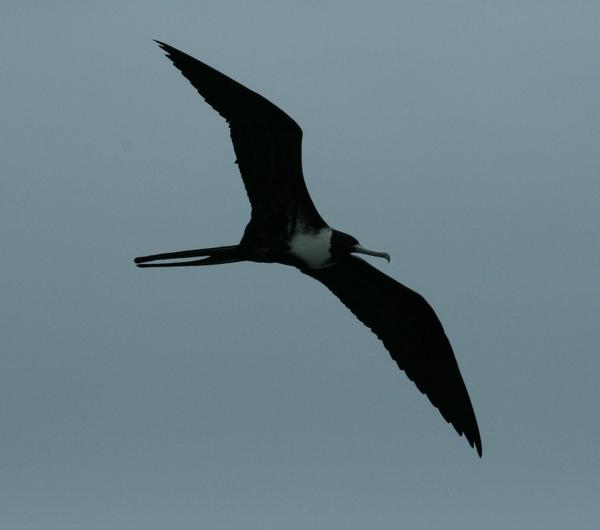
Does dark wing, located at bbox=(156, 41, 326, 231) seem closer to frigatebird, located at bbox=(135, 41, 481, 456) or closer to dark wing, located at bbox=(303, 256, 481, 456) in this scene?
frigatebird, located at bbox=(135, 41, 481, 456)

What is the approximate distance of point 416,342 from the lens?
364 inches

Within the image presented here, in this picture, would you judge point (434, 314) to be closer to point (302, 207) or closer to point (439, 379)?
point (439, 379)

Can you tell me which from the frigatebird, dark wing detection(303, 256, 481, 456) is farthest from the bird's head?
dark wing detection(303, 256, 481, 456)

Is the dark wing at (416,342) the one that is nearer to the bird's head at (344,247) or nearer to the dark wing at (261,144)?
the bird's head at (344,247)

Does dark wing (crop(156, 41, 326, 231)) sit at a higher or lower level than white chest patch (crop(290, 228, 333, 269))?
higher

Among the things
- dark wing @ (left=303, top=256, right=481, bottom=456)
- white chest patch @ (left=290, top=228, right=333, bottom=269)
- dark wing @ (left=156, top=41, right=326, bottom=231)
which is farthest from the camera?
dark wing @ (left=303, top=256, right=481, bottom=456)

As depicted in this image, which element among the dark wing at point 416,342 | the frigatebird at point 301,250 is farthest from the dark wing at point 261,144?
the dark wing at point 416,342

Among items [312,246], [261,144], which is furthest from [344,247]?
[261,144]

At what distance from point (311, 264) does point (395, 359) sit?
1170 mm

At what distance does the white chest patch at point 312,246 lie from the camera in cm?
828

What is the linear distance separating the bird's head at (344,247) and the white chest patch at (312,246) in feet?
0.12

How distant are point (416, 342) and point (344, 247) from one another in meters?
1.14

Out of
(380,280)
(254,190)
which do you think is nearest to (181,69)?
(254,190)

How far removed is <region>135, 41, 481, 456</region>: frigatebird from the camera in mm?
7844
